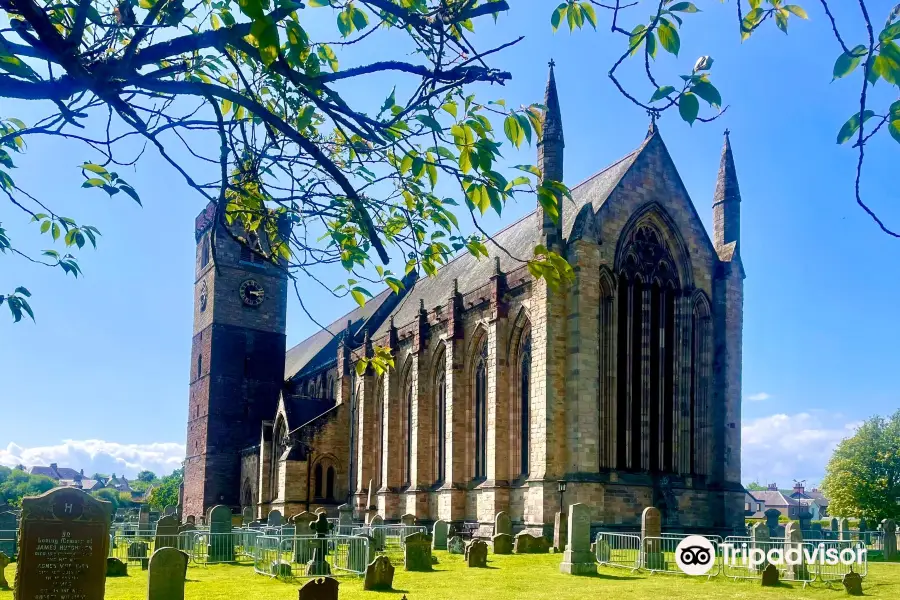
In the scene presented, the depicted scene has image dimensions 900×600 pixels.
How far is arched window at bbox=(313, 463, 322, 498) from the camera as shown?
4156cm

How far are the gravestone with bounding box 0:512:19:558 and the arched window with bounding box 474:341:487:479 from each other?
15737 mm

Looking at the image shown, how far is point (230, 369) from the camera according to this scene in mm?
Result: 49156

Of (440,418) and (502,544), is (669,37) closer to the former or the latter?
(502,544)

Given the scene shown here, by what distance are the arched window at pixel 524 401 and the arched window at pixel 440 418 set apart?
18.7 ft

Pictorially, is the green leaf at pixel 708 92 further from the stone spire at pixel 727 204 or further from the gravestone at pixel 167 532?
the stone spire at pixel 727 204

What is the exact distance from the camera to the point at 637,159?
2880 centimetres

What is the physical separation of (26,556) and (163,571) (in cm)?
184

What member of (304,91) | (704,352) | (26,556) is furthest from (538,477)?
(304,91)

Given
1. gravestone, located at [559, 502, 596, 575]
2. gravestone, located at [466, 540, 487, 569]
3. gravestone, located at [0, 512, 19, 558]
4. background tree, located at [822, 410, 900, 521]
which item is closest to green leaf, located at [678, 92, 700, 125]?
gravestone, located at [559, 502, 596, 575]

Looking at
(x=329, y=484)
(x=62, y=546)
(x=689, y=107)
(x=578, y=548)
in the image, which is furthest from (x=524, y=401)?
(x=689, y=107)

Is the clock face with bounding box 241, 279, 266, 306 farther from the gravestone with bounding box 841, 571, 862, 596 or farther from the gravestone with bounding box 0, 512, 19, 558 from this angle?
the gravestone with bounding box 841, 571, 862, 596

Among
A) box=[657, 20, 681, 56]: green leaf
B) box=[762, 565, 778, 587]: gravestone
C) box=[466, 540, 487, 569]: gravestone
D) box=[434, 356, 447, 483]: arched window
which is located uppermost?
box=[657, 20, 681, 56]: green leaf

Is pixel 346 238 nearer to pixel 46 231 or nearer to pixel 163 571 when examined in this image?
pixel 46 231

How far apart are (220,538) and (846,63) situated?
2303 cm
